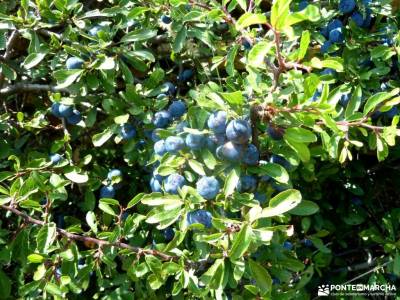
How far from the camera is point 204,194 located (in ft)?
4.04

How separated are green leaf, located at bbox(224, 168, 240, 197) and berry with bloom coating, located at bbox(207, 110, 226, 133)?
3.7 inches

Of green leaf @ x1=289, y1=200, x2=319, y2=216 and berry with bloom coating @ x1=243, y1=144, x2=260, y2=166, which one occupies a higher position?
berry with bloom coating @ x1=243, y1=144, x2=260, y2=166

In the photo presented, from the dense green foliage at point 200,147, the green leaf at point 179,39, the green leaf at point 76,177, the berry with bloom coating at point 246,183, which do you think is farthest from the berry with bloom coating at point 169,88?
the berry with bloom coating at point 246,183

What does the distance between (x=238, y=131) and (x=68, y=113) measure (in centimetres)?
80

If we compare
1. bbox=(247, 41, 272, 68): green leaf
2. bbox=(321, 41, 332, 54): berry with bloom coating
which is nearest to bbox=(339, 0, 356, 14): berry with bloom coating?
bbox=(321, 41, 332, 54): berry with bloom coating

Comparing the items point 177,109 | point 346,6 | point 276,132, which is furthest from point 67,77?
point 346,6

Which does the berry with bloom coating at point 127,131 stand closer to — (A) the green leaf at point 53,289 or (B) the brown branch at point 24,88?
(B) the brown branch at point 24,88

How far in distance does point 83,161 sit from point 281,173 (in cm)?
75

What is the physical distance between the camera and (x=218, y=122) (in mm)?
1192

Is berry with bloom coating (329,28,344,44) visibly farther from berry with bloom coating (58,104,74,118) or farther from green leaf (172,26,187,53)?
berry with bloom coating (58,104,74,118)

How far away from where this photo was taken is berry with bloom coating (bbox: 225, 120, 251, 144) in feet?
3.74

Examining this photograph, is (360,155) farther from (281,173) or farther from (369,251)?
(281,173)

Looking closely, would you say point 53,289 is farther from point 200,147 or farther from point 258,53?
point 258,53

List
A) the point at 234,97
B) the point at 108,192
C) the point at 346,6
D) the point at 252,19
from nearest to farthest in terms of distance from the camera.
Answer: the point at 252,19 → the point at 234,97 → the point at 346,6 → the point at 108,192
